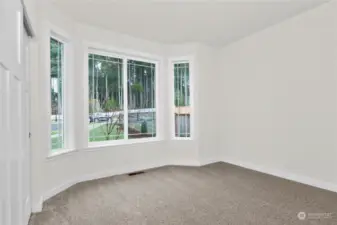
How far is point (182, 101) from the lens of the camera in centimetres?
449

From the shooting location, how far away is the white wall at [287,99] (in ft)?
9.71

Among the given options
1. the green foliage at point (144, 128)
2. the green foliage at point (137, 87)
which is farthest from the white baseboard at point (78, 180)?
the green foliage at point (137, 87)

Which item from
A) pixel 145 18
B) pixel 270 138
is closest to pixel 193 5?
pixel 145 18

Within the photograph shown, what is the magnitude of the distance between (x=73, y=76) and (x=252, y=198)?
3.01m

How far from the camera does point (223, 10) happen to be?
3084 mm

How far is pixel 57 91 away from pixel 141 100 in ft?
5.16

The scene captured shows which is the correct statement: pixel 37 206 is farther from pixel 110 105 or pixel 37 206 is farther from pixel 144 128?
pixel 144 128

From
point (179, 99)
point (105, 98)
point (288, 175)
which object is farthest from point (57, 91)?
point (288, 175)

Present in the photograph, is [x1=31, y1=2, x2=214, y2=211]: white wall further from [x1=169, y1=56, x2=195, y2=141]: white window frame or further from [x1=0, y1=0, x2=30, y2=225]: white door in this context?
[x1=0, y1=0, x2=30, y2=225]: white door

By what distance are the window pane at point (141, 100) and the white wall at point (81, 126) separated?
0.19 m

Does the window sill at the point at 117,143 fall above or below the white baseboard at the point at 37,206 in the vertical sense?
above

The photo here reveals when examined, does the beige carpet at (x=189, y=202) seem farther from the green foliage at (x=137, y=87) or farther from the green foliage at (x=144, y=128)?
the green foliage at (x=137, y=87)

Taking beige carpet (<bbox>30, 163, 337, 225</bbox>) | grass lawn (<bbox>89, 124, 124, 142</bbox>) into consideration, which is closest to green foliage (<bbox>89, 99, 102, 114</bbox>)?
grass lawn (<bbox>89, 124, 124, 142</bbox>)

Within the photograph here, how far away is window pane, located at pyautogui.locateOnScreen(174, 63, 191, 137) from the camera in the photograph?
14.7ft
